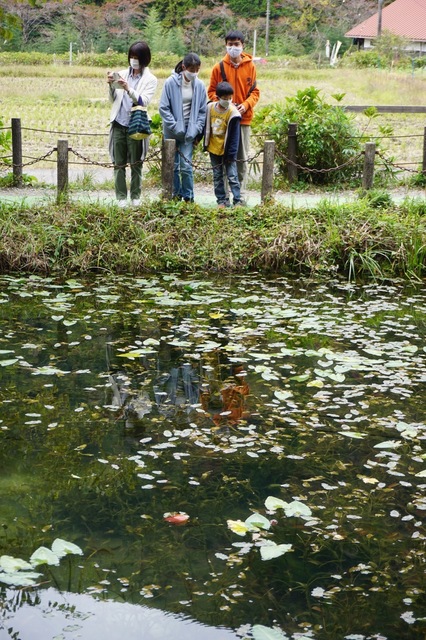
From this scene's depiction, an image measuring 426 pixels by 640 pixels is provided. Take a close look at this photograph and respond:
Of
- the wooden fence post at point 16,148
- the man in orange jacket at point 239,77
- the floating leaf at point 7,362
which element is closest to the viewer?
the floating leaf at point 7,362

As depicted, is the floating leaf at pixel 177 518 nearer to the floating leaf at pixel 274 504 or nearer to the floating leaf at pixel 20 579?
the floating leaf at pixel 274 504

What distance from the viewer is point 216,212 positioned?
29.5ft

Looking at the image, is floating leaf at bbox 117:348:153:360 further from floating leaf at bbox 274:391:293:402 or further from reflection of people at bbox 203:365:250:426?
floating leaf at bbox 274:391:293:402

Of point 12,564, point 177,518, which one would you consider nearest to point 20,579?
point 12,564

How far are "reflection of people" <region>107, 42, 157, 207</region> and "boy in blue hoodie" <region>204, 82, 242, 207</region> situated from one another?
0.61m

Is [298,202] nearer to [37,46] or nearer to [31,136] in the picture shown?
[31,136]

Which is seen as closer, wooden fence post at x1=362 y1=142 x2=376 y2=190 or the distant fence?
the distant fence

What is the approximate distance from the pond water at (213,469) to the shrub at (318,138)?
4.43 metres

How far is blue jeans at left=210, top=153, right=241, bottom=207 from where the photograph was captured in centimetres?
930

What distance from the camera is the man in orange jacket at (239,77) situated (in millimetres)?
9281

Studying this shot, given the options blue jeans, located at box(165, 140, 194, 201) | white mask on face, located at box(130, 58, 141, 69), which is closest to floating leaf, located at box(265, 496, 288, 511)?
blue jeans, located at box(165, 140, 194, 201)

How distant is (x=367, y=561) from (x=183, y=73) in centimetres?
613

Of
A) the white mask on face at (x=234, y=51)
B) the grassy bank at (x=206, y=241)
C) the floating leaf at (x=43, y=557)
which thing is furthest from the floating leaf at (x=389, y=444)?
the white mask on face at (x=234, y=51)

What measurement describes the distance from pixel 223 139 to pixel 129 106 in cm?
96
